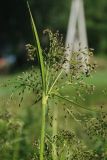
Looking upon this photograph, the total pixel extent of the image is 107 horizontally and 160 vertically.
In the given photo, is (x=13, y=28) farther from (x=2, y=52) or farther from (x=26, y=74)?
(x=26, y=74)

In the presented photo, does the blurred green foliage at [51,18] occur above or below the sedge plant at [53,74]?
above

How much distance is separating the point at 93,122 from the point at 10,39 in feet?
166

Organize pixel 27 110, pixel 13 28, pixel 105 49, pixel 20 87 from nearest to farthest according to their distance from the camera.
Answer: pixel 20 87 → pixel 27 110 → pixel 13 28 → pixel 105 49

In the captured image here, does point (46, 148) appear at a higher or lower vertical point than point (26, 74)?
lower

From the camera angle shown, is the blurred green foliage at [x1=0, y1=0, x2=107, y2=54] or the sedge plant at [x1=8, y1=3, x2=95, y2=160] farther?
the blurred green foliage at [x1=0, y1=0, x2=107, y2=54]

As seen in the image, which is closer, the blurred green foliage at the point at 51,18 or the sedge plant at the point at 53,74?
the sedge plant at the point at 53,74

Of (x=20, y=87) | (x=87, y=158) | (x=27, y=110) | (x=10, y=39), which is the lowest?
(x=87, y=158)

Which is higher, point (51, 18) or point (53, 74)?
point (51, 18)

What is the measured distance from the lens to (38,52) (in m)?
2.46

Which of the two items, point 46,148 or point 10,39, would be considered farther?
point 10,39

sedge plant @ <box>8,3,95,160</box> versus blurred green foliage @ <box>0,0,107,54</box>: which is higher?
blurred green foliage @ <box>0,0,107,54</box>

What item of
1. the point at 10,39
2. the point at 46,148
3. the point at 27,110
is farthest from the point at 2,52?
the point at 46,148

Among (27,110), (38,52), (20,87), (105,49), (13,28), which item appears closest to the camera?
(38,52)

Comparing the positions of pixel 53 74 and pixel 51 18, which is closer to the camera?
pixel 53 74
